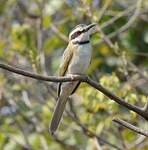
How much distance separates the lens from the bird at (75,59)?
4504mm

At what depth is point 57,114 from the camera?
4.39 metres

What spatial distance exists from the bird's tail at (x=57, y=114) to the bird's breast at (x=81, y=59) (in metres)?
0.24

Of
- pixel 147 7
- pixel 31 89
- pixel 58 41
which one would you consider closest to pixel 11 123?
pixel 31 89

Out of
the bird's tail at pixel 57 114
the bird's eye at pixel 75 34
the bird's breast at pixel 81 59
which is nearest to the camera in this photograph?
the bird's tail at pixel 57 114

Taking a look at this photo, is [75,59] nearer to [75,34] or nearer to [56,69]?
[75,34]

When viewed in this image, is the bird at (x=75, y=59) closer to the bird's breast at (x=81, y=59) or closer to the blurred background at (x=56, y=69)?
the bird's breast at (x=81, y=59)

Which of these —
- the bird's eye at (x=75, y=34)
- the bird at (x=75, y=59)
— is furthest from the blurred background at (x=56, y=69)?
the bird's eye at (x=75, y=34)

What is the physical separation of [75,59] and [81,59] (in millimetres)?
74

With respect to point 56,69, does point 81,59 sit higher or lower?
higher

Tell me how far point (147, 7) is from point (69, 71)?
1698 mm

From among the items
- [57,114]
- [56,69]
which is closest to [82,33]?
[57,114]

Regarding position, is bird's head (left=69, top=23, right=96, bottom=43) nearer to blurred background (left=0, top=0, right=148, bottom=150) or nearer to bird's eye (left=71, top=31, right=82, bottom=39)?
bird's eye (left=71, top=31, right=82, bottom=39)

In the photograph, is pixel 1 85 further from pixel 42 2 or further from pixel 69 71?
pixel 69 71

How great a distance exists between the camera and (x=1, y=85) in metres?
6.07
